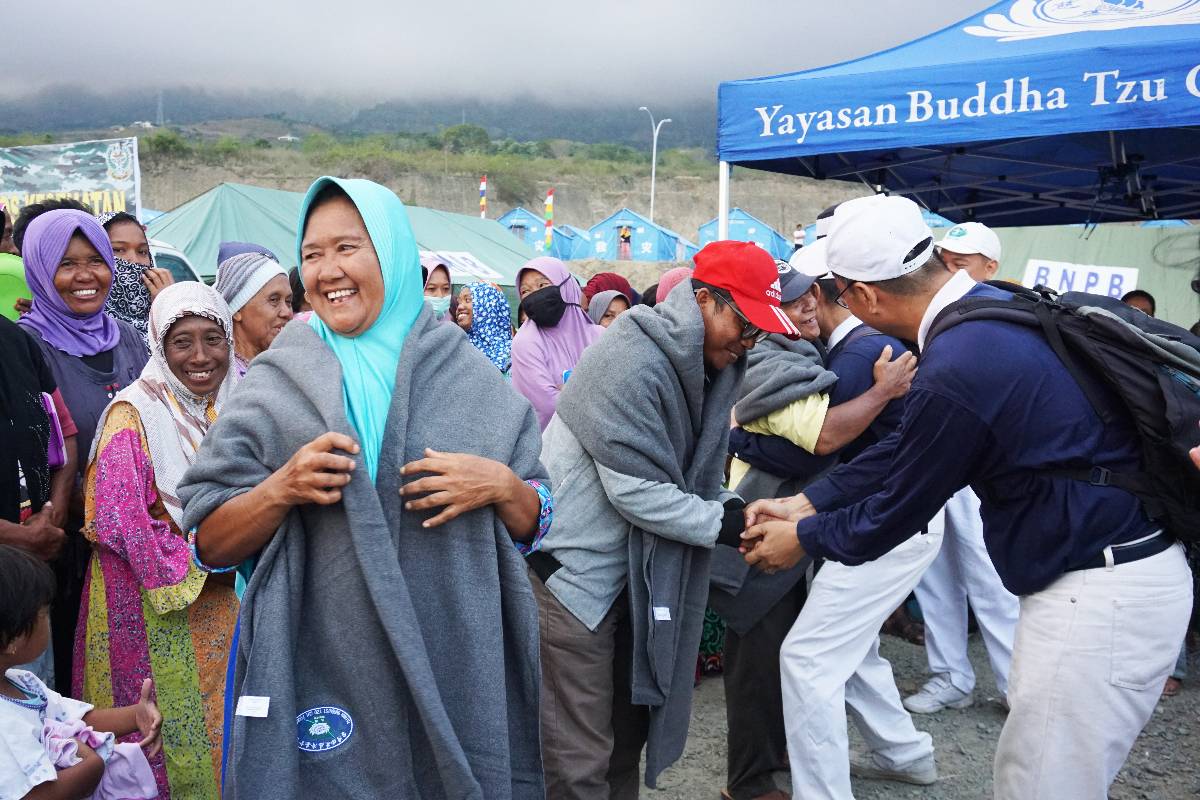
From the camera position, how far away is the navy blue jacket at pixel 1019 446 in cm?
223

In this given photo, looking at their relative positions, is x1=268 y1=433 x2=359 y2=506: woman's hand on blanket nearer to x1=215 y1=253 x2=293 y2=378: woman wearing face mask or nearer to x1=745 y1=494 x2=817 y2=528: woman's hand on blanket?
x1=745 y1=494 x2=817 y2=528: woman's hand on blanket

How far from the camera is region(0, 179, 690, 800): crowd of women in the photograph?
172cm

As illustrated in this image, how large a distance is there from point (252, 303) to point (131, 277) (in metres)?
1.48

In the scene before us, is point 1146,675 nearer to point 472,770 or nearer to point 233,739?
point 472,770

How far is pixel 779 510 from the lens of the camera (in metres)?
3.23

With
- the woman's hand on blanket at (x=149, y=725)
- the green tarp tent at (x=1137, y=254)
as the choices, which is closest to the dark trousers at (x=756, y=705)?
the woman's hand on blanket at (x=149, y=725)

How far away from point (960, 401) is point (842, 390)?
3.98 ft

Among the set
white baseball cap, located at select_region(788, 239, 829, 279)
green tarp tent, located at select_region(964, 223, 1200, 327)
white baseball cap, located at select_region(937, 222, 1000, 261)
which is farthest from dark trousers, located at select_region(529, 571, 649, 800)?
green tarp tent, located at select_region(964, 223, 1200, 327)

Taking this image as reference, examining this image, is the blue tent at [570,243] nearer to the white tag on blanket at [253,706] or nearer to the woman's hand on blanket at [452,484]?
the woman's hand on blanket at [452,484]

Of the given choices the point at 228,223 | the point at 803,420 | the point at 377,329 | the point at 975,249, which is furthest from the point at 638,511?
the point at 228,223

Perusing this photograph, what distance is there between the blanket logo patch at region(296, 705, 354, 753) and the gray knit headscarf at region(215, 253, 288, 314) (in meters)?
2.13

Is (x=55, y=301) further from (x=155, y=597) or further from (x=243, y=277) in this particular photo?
(x=155, y=597)

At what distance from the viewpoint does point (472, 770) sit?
1.81 meters

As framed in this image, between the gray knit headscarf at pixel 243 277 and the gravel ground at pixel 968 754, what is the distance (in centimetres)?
258
